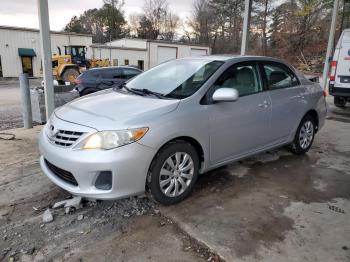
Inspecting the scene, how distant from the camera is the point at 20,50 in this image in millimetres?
25656

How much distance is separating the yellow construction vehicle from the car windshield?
16.1 metres

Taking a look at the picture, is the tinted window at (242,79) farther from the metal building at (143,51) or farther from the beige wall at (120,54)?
the beige wall at (120,54)

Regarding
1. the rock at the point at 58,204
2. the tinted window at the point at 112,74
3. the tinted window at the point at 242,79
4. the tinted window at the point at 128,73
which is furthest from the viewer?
the tinted window at the point at 128,73

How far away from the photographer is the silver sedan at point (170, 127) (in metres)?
2.76

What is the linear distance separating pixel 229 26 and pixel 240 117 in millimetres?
41419

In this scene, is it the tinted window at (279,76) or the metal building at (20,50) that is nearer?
the tinted window at (279,76)

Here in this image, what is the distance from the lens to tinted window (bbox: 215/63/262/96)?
11.8 feet

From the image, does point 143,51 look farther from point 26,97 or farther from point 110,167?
point 110,167

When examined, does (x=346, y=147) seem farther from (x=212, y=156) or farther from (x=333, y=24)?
(x=333, y=24)

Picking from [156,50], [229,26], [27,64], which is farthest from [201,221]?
[229,26]

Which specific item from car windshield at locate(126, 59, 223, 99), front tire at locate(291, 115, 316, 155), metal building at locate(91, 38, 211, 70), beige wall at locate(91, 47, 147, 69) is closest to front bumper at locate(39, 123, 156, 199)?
car windshield at locate(126, 59, 223, 99)

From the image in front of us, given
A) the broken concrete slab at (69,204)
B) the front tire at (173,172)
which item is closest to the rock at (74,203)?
the broken concrete slab at (69,204)

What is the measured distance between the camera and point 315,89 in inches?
196

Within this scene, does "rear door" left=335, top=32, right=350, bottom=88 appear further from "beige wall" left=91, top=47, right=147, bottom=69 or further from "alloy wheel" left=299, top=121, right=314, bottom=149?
"beige wall" left=91, top=47, right=147, bottom=69
